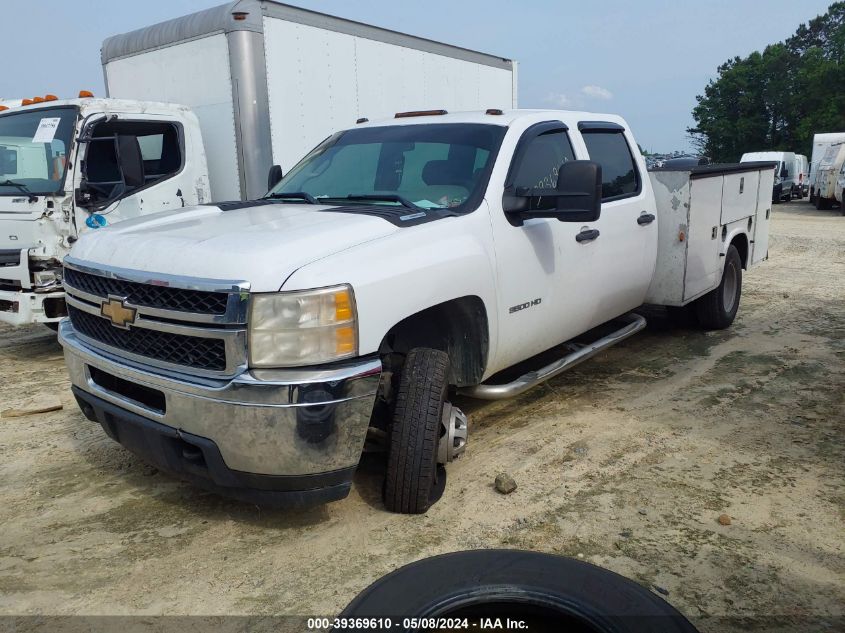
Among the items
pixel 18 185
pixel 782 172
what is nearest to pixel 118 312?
pixel 18 185

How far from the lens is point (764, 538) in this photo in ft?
10.2

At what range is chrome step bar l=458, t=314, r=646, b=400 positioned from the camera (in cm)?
385

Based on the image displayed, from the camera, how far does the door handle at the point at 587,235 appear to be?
438 cm

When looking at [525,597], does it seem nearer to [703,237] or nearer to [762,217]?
[703,237]

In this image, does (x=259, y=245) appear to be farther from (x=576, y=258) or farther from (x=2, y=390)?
(x=2, y=390)

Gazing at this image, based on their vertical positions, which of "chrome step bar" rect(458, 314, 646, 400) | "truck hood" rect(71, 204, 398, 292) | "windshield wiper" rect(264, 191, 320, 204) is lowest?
"chrome step bar" rect(458, 314, 646, 400)

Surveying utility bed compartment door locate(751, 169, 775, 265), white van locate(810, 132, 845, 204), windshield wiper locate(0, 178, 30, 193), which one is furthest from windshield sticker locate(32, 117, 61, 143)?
white van locate(810, 132, 845, 204)

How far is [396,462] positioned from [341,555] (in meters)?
0.46

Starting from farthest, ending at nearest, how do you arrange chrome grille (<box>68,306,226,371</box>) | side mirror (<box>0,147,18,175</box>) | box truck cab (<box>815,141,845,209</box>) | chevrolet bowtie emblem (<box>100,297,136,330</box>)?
box truck cab (<box>815,141,845,209</box>)
side mirror (<box>0,147,18,175</box>)
chevrolet bowtie emblem (<box>100,297,136,330</box>)
chrome grille (<box>68,306,226,371</box>)

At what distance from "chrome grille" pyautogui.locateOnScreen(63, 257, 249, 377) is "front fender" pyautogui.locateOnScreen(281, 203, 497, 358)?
0.91ft

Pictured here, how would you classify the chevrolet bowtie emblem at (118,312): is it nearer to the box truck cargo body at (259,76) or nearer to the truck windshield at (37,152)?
the truck windshield at (37,152)

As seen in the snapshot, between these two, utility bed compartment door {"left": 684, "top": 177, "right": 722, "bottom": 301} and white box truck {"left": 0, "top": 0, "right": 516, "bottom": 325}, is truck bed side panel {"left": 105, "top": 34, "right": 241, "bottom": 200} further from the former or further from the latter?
utility bed compartment door {"left": 684, "top": 177, "right": 722, "bottom": 301}

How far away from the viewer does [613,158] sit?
5.06 metres

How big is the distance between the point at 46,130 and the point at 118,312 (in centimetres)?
414
